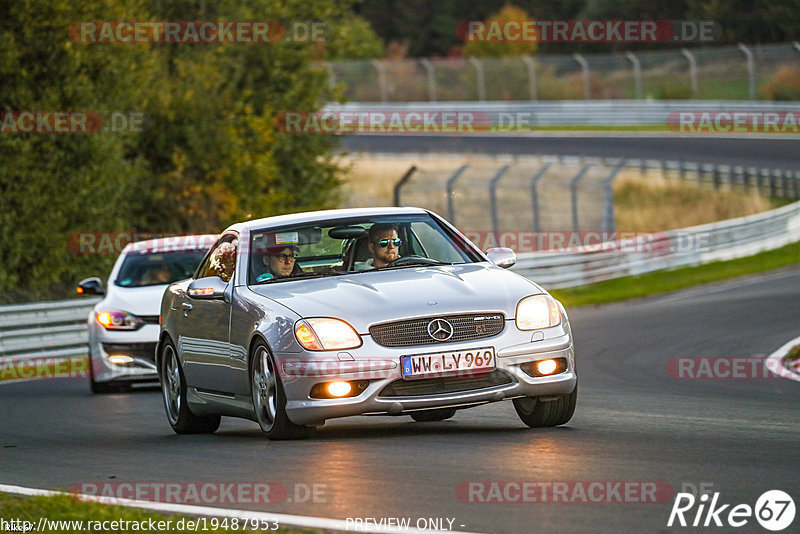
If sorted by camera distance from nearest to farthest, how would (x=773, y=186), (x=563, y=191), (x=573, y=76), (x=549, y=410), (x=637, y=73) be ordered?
(x=549, y=410) < (x=563, y=191) < (x=773, y=186) < (x=637, y=73) < (x=573, y=76)

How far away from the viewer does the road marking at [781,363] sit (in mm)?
14336

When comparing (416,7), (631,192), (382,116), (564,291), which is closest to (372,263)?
(564,291)

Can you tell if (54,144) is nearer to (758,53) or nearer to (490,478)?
(490,478)

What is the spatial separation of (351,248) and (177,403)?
6.51 feet

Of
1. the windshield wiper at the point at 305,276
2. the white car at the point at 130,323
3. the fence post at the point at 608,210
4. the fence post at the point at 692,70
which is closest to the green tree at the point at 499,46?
the fence post at the point at 692,70

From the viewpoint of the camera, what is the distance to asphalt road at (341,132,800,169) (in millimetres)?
45281

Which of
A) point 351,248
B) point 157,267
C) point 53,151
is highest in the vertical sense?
point 351,248

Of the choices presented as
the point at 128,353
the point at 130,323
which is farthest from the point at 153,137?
the point at 128,353

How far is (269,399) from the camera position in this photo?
917cm

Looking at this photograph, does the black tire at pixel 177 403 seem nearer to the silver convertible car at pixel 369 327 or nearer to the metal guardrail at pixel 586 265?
the silver convertible car at pixel 369 327

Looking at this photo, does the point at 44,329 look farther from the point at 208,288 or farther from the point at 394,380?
the point at 394,380

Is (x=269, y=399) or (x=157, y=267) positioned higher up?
(x=269, y=399)

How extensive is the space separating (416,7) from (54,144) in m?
61.1

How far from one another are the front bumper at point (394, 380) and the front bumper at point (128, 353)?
691cm
